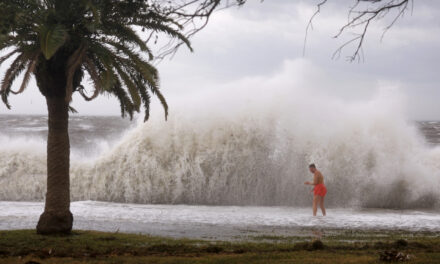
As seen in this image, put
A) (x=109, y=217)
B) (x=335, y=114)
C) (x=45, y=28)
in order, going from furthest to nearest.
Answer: (x=335, y=114), (x=109, y=217), (x=45, y=28)

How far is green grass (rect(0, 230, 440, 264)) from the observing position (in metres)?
7.74

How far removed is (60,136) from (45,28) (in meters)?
2.60

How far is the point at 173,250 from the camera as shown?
29.5 feet

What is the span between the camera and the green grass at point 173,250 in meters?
7.74

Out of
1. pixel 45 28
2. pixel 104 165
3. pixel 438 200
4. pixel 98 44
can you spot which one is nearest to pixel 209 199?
pixel 104 165

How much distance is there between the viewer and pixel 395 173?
20828 mm

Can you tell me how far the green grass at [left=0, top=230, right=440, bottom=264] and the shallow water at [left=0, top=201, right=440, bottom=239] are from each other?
204 centimetres

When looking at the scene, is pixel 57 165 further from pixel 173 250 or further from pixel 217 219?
pixel 217 219

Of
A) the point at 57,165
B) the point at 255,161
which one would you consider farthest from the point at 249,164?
the point at 57,165

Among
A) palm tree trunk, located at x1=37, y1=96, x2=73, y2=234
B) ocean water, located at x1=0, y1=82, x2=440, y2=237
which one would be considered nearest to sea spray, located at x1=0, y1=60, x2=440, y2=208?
ocean water, located at x1=0, y1=82, x2=440, y2=237

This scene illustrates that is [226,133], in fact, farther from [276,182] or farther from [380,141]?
[380,141]

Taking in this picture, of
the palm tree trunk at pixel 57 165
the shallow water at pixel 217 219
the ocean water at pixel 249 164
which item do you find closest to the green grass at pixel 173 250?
the palm tree trunk at pixel 57 165

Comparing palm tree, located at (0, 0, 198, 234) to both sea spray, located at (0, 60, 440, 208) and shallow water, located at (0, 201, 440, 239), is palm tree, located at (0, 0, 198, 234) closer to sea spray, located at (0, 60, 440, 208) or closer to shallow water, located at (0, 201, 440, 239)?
shallow water, located at (0, 201, 440, 239)

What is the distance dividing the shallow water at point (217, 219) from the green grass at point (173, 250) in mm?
2042
